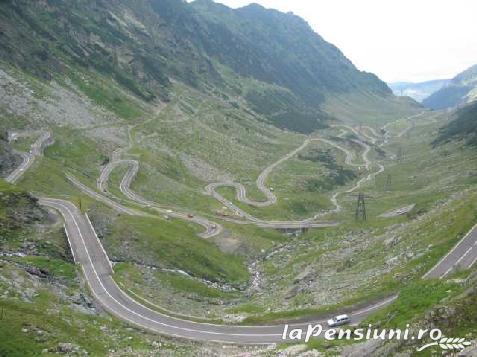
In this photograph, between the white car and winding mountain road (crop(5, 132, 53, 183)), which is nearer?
the white car

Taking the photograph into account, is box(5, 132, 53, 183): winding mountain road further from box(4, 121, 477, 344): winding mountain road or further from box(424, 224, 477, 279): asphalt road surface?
box(424, 224, 477, 279): asphalt road surface

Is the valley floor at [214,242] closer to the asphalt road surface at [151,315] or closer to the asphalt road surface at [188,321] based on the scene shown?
the asphalt road surface at [188,321]

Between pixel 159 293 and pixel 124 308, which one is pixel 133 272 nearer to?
pixel 159 293

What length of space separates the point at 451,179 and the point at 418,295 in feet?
474

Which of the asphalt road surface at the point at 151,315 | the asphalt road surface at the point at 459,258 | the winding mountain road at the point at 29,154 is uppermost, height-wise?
the asphalt road surface at the point at 459,258

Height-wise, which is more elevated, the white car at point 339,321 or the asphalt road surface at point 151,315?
the white car at point 339,321

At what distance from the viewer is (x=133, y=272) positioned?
77188 millimetres
